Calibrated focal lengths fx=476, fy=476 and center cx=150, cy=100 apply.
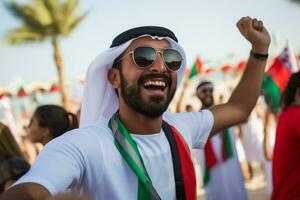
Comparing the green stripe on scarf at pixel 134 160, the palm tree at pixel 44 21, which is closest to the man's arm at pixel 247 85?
the green stripe on scarf at pixel 134 160

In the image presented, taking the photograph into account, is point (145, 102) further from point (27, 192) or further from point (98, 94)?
point (27, 192)

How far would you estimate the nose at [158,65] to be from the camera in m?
1.90

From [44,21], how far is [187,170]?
17029mm

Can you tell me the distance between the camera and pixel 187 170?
1.91 meters

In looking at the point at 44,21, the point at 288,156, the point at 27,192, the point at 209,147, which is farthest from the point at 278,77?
the point at 44,21

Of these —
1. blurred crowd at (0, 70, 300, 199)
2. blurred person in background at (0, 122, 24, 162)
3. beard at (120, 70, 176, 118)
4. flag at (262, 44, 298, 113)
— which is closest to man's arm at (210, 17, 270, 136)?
blurred crowd at (0, 70, 300, 199)

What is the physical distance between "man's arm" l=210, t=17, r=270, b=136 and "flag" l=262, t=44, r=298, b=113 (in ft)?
12.3

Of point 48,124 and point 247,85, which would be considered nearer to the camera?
point 247,85

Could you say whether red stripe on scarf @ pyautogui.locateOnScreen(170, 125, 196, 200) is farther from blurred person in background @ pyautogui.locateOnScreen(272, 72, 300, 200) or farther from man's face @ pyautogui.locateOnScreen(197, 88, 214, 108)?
man's face @ pyautogui.locateOnScreen(197, 88, 214, 108)

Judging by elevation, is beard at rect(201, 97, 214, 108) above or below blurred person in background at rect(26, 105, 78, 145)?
below

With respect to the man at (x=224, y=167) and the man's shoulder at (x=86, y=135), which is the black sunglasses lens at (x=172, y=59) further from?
the man at (x=224, y=167)

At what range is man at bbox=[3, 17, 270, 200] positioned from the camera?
1640mm

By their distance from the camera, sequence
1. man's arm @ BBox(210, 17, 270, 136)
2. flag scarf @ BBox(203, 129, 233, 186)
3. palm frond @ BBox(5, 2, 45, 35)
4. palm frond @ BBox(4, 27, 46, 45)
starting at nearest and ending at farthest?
man's arm @ BBox(210, 17, 270, 136)
flag scarf @ BBox(203, 129, 233, 186)
palm frond @ BBox(5, 2, 45, 35)
palm frond @ BBox(4, 27, 46, 45)

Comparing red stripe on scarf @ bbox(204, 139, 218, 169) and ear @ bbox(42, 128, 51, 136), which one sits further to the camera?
red stripe on scarf @ bbox(204, 139, 218, 169)
